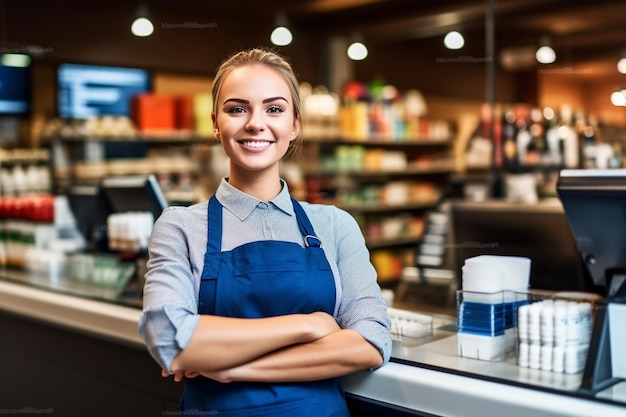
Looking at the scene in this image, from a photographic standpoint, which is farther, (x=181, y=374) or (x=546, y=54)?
(x=546, y=54)

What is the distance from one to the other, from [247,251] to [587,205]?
804 millimetres

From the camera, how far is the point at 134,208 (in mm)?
3449

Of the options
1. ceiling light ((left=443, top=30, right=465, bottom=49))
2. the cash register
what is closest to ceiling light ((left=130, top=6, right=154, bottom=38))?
ceiling light ((left=443, top=30, right=465, bottom=49))

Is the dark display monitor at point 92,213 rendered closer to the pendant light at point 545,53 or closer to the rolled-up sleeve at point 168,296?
the rolled-up sleeve at point 168,296

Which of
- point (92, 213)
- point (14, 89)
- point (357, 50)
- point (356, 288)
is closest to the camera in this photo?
point (356, 288)

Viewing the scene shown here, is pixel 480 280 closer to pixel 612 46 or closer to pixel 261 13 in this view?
pixel 261 13

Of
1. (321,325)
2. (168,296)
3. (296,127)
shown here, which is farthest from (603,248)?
(168,296)

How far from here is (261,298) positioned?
1773 mm

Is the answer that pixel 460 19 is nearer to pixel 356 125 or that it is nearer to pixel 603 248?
pixel 356 125

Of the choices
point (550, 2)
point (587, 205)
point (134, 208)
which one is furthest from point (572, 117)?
point (587, 205)

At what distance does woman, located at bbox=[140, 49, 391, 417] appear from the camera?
1675 mm

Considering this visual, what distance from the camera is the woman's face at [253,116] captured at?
180cm

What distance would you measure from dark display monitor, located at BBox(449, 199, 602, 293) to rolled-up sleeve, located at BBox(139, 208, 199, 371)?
5.11 ft

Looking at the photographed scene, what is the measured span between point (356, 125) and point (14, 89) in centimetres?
370
